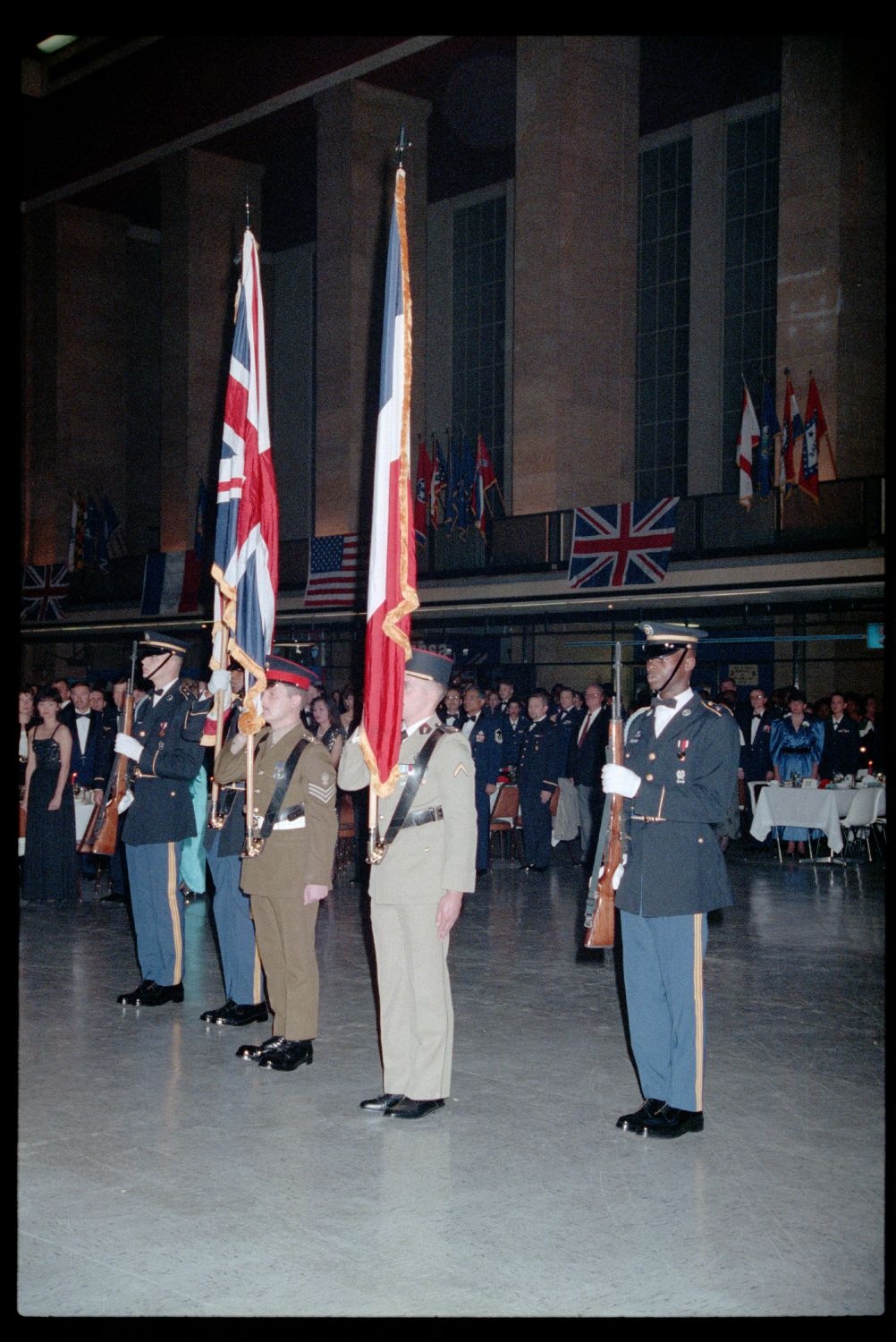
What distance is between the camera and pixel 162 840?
268 inches

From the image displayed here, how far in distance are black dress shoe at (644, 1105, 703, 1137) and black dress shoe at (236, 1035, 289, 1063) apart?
5.74 ft

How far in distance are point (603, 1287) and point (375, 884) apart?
1993 mm

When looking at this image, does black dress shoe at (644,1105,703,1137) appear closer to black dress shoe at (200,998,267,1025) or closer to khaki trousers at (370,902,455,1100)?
khaki trousers at (370,902,455,1100)

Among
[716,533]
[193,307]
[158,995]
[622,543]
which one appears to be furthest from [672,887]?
[193,307]

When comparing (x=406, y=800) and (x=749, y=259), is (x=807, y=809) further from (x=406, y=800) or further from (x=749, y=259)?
(x=749, y=259)

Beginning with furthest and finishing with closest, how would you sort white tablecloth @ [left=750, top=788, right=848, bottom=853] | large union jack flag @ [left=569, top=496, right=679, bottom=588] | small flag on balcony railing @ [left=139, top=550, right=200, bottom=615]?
small flag on balcony railing @ [left=139, top=550, right=200, bottom=615]
large union jack flag @ [left=569, top=496, right=679, bottom=588]
white tablecloth @ [left=750, top=788, right=848, bottom=853]

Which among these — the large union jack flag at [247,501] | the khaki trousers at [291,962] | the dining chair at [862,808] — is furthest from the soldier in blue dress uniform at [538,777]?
the khaki trousers at [291,962]

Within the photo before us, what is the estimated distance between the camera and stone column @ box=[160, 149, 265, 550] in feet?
85.5

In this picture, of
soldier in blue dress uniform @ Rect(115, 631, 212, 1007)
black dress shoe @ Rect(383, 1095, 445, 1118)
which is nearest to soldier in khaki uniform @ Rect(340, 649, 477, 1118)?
black dress shoe @ Rect(383, 1095, 445, 1118)

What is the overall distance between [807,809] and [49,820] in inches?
292

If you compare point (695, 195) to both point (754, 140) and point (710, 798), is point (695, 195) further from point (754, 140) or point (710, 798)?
point (710, 798)

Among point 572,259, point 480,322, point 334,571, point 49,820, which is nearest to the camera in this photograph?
point 49,820

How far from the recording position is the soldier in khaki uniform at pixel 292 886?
18.6 ft

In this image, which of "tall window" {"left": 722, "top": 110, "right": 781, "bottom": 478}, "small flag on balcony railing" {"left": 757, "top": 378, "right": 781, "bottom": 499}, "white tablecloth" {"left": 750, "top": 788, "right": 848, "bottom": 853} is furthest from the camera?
"tall window" {"left": 722, "top": 110, "right": 781, "bottom": 478}
